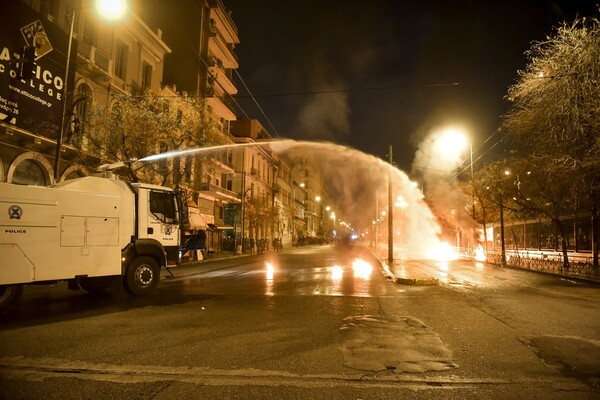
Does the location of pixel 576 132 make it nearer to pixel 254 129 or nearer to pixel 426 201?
pixel 254 129

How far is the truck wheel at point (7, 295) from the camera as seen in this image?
836 cm

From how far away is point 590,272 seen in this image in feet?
64.0

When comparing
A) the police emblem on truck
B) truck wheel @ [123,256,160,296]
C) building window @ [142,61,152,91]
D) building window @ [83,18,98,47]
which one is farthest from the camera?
building window @ [142,61,152,91]

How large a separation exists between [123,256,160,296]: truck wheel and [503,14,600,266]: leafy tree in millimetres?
14233

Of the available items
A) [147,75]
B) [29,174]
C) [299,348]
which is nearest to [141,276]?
[299,348]

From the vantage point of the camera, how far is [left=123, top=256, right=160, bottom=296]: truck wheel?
1108 centimetres

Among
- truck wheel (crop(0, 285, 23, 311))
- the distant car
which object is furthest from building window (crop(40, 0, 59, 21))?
the distant car

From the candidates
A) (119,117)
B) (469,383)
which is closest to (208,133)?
(119,117)

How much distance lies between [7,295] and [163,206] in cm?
469

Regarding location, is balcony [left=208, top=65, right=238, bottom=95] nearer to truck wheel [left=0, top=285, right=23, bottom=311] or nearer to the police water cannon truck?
the police water cannon truck

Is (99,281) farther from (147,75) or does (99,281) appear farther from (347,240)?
(347,240)

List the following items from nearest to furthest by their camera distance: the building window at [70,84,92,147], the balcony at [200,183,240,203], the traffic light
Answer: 1. the traffic light
2. the building window at [70,84,92,147]
3. the balcony at [200,183,240,203]

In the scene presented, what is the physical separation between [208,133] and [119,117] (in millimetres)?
4866

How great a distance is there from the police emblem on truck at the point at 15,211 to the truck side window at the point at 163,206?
3.68 metres
